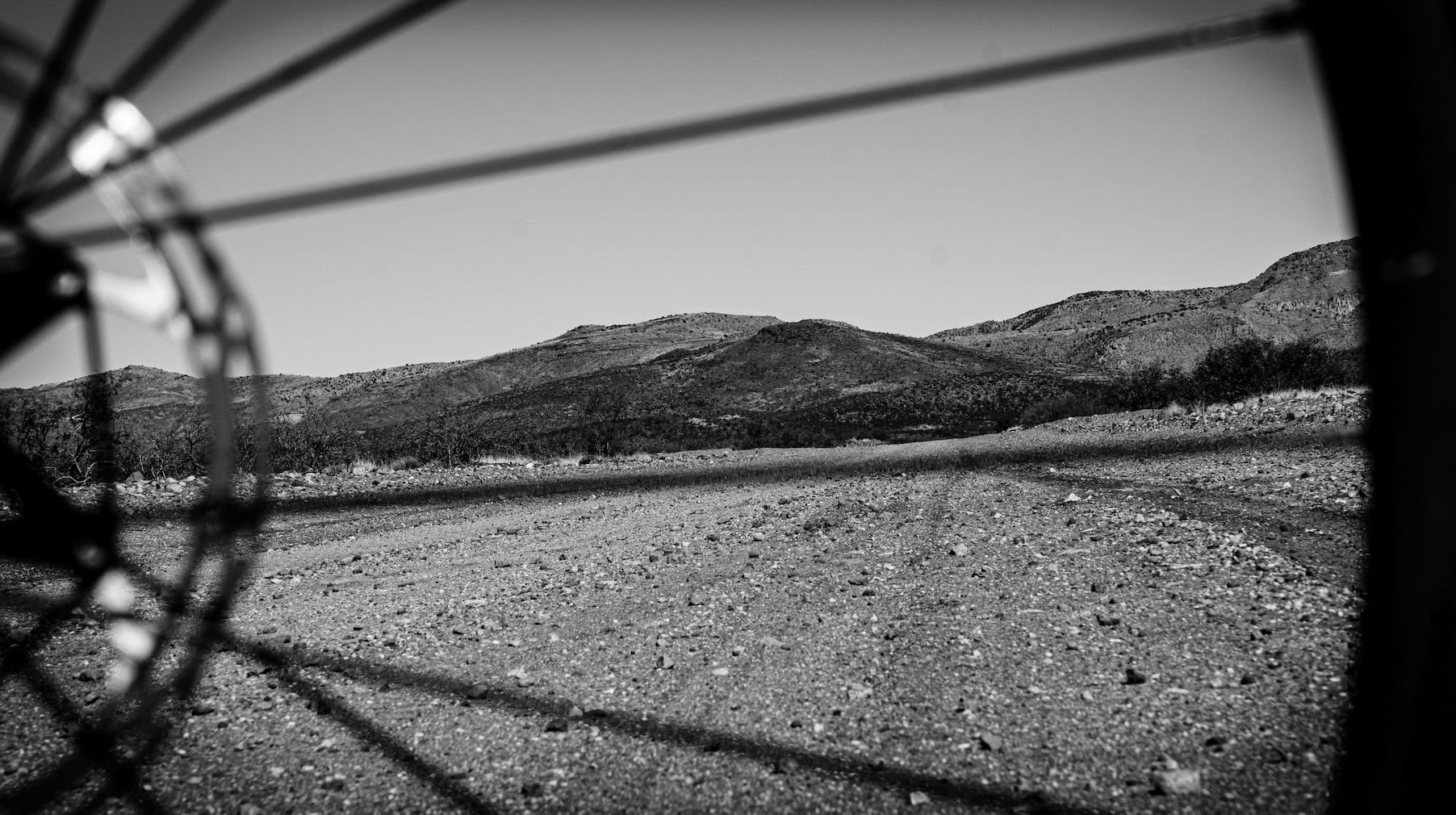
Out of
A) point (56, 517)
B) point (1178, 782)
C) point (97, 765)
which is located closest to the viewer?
point (56, 517)

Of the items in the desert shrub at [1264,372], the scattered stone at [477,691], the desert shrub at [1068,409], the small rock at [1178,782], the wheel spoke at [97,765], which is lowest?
the small rock at [1178,782]

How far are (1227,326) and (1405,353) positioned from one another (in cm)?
8894

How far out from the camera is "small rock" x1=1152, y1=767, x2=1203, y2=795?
274 centimetres

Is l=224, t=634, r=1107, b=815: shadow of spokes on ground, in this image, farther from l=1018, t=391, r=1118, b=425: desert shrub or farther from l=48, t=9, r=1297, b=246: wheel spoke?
l=1018, t=391, r=1118, b=425: desert shrub

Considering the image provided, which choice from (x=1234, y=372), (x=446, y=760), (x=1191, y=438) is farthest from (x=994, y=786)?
(x=1234, y=372)

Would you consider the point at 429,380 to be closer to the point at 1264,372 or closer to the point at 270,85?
the point at 1264,372

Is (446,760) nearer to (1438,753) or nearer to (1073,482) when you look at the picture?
(1438,753)

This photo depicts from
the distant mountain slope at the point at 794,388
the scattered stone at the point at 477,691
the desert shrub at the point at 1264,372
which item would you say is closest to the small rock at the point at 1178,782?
the scattered stone at the point at 477,691

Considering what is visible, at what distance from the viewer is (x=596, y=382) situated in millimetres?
66375

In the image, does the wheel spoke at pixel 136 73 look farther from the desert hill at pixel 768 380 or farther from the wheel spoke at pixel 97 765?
the desert hill at pixel 768 380

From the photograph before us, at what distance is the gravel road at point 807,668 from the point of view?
2980 millimetres

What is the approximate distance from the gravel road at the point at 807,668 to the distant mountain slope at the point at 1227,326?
60520 millimetres

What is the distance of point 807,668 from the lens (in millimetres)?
4141

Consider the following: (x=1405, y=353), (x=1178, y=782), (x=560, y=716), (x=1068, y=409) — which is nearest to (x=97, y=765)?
(x=560, y=716)
